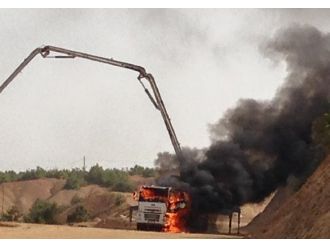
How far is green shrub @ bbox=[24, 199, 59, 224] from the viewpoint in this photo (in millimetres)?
9305

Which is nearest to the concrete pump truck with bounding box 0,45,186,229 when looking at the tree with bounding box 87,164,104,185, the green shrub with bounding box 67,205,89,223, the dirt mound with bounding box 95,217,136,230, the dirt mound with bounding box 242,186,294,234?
the dirt mound with bounding box 95,217,136,230

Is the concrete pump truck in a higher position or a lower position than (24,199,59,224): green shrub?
higher

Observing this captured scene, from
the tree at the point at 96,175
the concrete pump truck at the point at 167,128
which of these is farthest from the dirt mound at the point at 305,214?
the tree at the point at 96,175

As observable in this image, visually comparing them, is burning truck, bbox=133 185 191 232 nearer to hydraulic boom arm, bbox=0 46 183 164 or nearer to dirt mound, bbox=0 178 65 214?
hydraulic boom arm, bbox=0 46 183 164

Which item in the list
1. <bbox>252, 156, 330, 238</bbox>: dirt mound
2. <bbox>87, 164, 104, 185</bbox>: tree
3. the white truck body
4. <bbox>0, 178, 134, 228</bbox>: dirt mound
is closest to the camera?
<bbox>252, 156, 330, 238</bbox>: dirt mound

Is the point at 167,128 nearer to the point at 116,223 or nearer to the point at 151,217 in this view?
the point at 151,217

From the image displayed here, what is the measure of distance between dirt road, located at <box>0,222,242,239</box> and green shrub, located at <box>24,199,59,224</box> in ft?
0.22

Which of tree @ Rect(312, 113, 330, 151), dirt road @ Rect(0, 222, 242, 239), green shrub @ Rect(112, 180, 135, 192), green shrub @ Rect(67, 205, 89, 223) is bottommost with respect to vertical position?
dirt road @ Rect(0, 222, 242, 239)

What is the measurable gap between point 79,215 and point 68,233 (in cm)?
26

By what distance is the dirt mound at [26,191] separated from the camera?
9.27m

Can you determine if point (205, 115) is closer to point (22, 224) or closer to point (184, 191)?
point (184, 191)

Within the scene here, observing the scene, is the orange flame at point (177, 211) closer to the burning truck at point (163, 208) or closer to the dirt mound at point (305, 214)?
the burning truck at point (163, 208)

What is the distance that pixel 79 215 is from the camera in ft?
30.9

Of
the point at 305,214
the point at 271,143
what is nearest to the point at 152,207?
the point at 271,143
